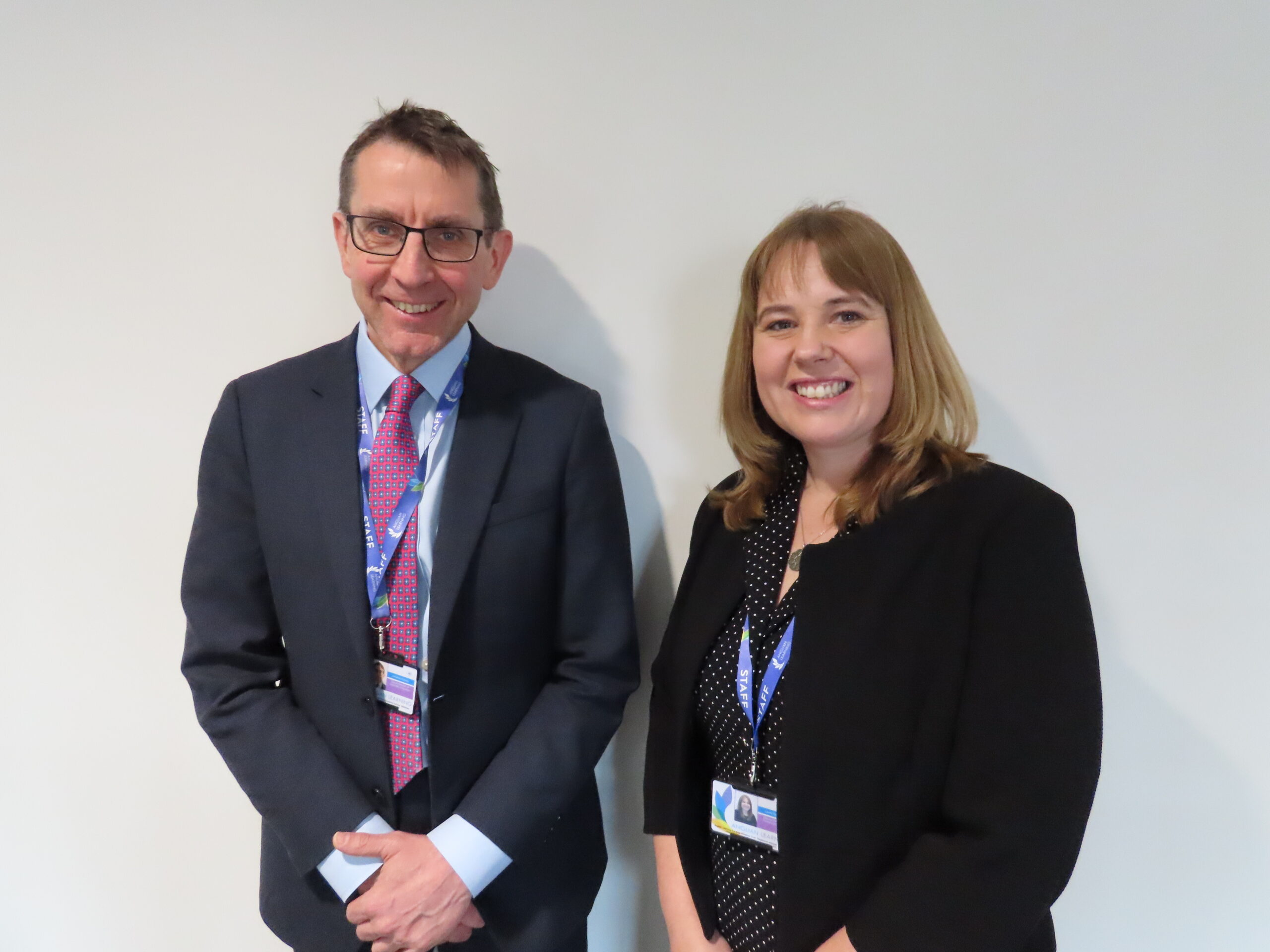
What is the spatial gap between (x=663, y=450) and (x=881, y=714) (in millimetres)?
812

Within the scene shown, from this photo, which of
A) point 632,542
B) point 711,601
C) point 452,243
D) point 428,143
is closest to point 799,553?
point 711,601

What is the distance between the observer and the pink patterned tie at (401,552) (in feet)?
4.60

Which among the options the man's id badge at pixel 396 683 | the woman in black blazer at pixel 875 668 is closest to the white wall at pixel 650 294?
the woman in black blazer at pixel 875 668

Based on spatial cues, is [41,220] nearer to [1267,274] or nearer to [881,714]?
[881,714]

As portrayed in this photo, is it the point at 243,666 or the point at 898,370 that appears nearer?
the point at 898,370

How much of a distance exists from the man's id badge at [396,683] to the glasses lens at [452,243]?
71cm

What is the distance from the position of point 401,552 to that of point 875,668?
32.3 inches

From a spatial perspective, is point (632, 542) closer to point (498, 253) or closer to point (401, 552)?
point (401, 552)

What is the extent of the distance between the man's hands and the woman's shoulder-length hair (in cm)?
90

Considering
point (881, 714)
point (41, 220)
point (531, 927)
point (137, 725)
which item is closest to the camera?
point (881, 714)

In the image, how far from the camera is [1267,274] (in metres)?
1.52

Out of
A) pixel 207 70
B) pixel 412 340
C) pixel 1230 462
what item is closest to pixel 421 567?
pixel 412 340

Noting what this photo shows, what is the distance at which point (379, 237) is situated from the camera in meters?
1.36

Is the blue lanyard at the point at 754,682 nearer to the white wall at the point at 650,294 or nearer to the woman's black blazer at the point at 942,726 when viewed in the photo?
the woman's black blazer at the point at 942,726
